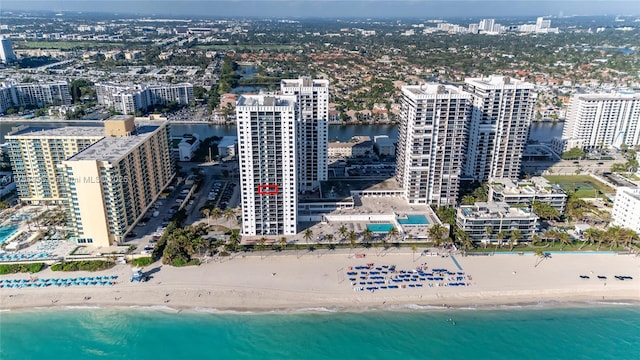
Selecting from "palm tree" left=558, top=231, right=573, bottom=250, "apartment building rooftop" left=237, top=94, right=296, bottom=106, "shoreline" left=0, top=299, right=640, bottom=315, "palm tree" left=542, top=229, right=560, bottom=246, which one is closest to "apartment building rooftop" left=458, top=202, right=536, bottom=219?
"palm tree" left=542, top=229, right=560, bottom=246

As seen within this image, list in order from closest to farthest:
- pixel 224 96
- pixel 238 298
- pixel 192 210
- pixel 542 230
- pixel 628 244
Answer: pixel 238 298 → pixel 628 244 → pixel 542 230 → pixel 192 210 → pixel 224 96

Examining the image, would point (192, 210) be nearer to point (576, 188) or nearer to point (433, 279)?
point (433, 279)

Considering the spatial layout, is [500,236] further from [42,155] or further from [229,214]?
[42,155]

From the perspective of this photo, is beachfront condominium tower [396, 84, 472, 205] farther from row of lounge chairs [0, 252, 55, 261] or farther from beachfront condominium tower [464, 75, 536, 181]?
row of lounge chairs [0, 252, 55, 261]

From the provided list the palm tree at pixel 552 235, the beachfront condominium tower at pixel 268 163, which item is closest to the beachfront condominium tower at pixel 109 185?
the beachfront condominium tower at pixel 268 163

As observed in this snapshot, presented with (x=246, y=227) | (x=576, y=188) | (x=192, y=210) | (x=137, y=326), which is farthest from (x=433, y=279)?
(x=576, y=188)

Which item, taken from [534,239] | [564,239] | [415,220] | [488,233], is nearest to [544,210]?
[534,239]
